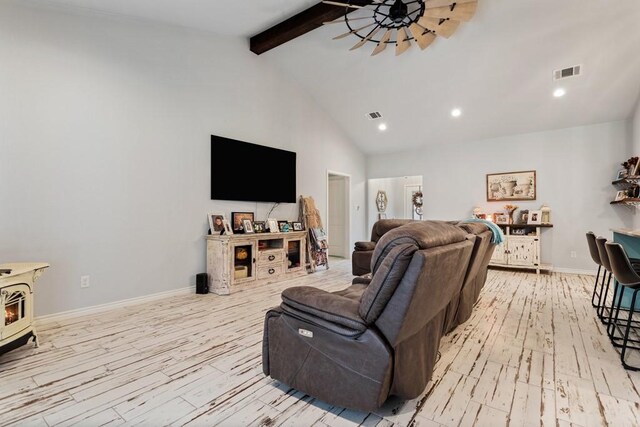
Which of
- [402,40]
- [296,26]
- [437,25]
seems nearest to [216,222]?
[296,26]

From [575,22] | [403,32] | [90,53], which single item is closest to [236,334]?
[90,53]

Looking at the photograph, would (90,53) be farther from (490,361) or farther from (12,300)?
(490,361)

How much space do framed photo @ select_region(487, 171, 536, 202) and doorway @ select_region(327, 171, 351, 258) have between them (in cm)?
304

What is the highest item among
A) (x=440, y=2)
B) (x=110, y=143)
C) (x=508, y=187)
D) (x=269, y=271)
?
(x=440, y=2)

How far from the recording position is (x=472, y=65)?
14.9ft

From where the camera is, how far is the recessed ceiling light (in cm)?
470

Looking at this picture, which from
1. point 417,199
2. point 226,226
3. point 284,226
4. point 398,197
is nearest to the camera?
point 226,226

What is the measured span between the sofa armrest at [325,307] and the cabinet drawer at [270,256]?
279 centimetres

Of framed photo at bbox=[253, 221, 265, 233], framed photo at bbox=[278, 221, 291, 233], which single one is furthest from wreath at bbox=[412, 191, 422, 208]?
framed photo at bbox=[253, 221, 265, 233]

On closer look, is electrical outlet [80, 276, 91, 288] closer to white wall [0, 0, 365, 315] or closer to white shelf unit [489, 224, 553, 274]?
white wall [0, 0, 365, 315]

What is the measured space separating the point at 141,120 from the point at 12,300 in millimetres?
2266

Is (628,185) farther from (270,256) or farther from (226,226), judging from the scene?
(226,226)

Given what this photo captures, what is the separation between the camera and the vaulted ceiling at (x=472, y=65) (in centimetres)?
359

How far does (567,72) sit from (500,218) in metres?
2.71
